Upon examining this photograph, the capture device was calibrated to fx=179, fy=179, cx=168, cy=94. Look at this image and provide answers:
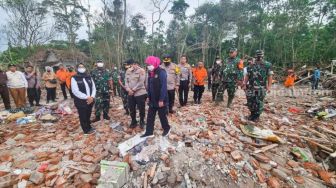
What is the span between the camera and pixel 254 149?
3.54 meters

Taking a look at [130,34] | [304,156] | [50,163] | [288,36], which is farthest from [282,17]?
[50,163]

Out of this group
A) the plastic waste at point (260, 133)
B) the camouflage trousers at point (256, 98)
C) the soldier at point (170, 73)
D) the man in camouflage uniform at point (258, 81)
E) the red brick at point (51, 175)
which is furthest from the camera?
the soldier at point (170, 73)

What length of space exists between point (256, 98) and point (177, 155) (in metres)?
2.51

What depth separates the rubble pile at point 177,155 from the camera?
2.75m

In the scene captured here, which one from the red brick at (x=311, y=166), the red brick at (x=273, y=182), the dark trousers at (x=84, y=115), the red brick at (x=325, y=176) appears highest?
the dark trousers at (x=84, y=115)

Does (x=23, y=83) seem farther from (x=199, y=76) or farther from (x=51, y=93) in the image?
(x=199, y=76)

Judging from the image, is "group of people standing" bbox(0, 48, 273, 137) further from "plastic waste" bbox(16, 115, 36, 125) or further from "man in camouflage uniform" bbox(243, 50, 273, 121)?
"plastic waste" bbox(16, 115, 36, 125)

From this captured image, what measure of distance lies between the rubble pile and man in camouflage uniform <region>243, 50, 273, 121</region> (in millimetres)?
588

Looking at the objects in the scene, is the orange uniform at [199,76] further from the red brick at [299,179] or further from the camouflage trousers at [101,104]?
the red brick at [299,179]

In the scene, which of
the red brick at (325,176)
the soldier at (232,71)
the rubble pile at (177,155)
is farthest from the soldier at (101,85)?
the red brick at (325,176)

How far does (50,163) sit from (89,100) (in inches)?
53.6

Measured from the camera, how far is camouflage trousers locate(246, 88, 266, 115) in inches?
169

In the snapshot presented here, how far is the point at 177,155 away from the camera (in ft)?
10.4

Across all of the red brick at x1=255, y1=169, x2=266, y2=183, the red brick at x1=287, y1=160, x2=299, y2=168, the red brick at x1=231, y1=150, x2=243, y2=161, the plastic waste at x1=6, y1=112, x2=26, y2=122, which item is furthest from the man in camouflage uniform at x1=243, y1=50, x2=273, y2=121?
the plastic waste at x1=6, y1=112, x2=26, y2=122
